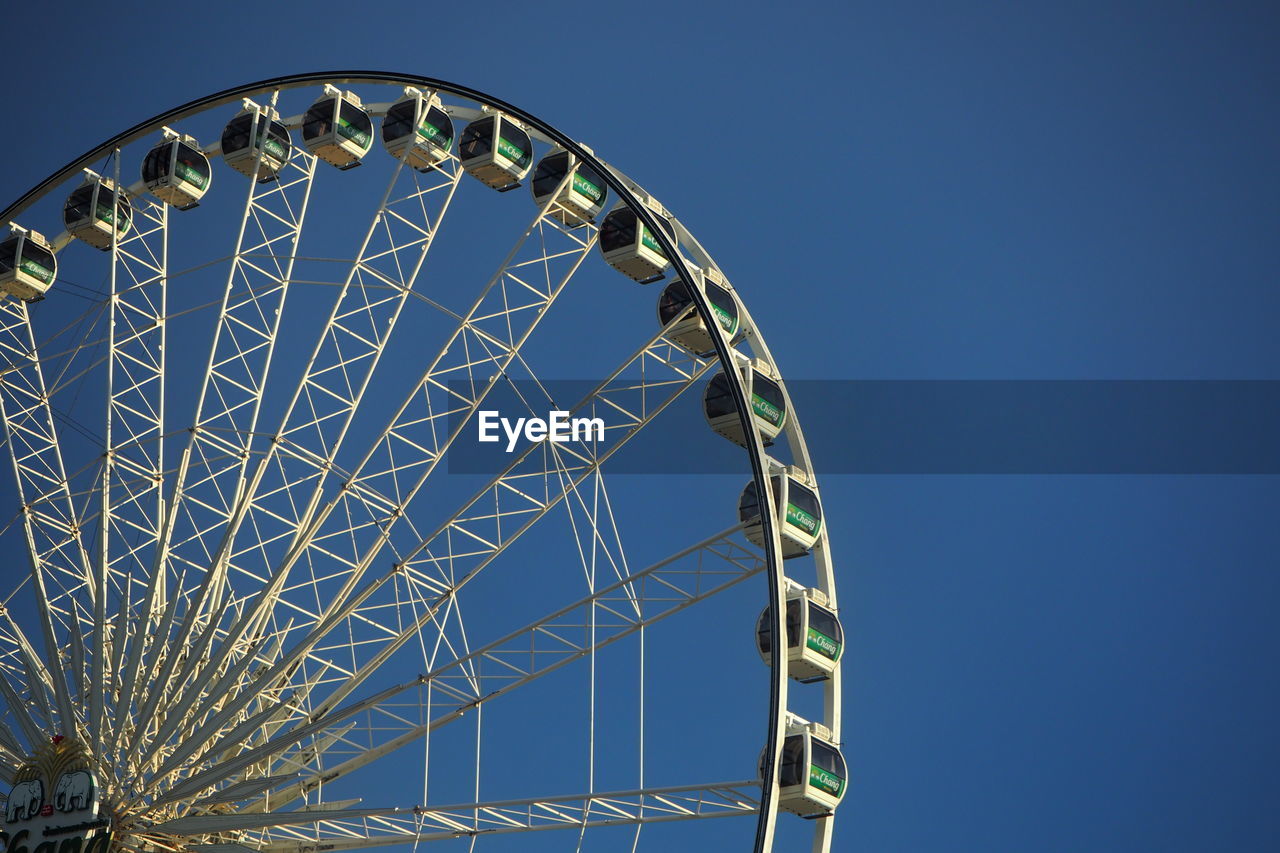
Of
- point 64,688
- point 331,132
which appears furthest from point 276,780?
point 331,132

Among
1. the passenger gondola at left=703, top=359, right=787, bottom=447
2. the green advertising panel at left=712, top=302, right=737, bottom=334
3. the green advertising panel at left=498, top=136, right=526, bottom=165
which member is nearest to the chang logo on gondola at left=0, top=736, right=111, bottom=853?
the passenger gondola at left=703, top=359, right=787, bottom=447

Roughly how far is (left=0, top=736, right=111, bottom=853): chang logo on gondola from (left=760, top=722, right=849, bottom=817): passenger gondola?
32.6ft

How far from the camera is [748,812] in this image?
23.7 m

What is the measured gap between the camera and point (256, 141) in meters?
32.8

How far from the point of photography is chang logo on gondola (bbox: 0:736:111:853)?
1030 inches

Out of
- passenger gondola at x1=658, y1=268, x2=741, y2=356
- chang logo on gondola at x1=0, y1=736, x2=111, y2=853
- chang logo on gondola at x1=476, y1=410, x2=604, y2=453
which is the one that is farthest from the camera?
chang logo on gondola at x1=476, y1=410, x2=604, y2=453

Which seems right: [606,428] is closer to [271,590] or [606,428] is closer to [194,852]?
[271,590]

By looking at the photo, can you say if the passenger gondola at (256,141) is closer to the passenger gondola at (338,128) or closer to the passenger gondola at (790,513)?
the passenger gondola at (338,128)

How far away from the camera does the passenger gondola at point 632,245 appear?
28.8m

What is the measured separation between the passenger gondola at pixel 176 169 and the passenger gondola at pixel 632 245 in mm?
8923

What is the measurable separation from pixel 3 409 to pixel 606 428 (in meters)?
11.8

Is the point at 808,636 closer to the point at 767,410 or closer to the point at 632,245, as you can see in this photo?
the point at 767,410

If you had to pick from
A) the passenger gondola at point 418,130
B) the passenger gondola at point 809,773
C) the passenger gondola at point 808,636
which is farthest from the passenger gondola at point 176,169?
the passenger gondola at point 809,773

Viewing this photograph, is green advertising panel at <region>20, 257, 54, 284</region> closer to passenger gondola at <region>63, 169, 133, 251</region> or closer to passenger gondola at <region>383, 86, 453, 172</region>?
passenger gondola at <region>63, 169, 133, 251</region>
